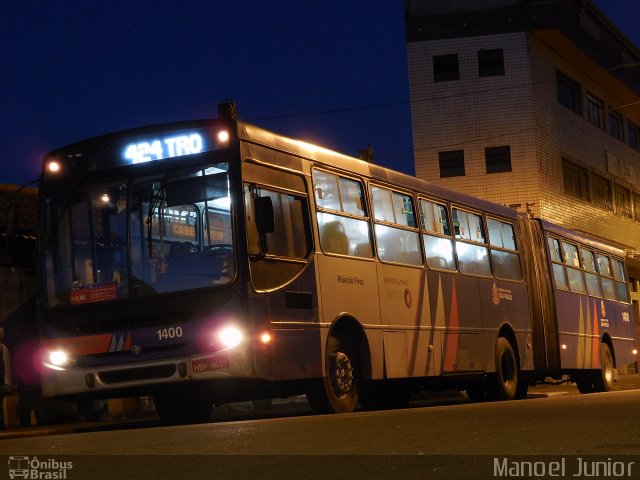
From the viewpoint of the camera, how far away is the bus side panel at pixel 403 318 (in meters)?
16.8

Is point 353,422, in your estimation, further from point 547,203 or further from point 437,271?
point 547,203

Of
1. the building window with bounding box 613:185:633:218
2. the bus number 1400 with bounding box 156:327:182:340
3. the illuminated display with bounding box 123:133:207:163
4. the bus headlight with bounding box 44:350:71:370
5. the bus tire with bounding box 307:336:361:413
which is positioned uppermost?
the building window with bounding box 613:185:633:218

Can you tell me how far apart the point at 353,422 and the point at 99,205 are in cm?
481

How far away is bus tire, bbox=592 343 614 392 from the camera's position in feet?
88.0

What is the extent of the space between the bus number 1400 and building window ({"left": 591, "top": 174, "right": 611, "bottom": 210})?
3386 centimetres

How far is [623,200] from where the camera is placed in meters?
49.7

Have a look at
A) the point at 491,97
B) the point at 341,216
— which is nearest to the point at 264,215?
the point at 341,216

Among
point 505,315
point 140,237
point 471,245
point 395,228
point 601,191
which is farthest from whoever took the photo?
point 601,191

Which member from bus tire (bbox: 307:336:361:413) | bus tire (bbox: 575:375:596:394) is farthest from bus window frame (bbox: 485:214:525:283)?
bus tire (bbox: 307:336:361:413)

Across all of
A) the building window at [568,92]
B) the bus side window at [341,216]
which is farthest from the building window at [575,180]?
the bus side window at [341,216]

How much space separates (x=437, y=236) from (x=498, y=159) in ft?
72.8

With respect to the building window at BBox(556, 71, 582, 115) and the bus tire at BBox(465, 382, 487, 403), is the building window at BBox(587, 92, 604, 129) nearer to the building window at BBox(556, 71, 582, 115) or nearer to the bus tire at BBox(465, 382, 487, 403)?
the building window at BBox(556, 71, 582, 115)

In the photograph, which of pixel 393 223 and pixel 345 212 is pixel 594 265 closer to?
pixel 393 223

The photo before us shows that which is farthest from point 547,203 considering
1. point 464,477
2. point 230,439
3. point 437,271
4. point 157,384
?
point 464,477
